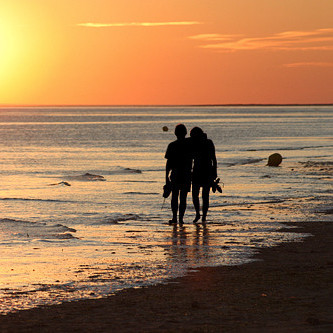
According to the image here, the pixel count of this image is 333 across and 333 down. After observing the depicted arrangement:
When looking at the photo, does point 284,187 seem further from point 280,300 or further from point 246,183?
point 280,300

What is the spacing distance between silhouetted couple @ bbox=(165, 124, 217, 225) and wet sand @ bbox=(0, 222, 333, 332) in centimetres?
492

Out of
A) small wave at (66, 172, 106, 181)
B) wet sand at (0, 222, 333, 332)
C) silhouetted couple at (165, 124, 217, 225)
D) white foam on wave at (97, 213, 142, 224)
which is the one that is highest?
silhouetted couple at (165, 124, 217, 225)

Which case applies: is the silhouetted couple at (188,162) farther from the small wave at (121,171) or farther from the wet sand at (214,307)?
the small wave at (121,171)

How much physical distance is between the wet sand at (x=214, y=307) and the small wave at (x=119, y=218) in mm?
6203

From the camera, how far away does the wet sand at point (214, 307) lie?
703 cm

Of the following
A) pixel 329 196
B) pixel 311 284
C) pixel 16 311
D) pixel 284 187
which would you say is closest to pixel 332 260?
pixel 311 284

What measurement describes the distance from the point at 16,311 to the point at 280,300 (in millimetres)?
2824

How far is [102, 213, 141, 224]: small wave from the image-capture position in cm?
1590

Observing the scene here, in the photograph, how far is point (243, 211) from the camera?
57.5ft

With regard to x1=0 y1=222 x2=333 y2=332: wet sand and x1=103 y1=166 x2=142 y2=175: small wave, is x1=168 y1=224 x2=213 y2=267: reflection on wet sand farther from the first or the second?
x1=103 y1=166 x2=142 y2=175: small wave

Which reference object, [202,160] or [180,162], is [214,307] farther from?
[202,160]

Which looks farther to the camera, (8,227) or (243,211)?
(243,211)

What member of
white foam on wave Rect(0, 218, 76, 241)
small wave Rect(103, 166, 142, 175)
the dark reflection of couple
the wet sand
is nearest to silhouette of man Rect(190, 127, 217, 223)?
the dark reflection of couple

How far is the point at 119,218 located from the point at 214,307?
8773 millimetres
